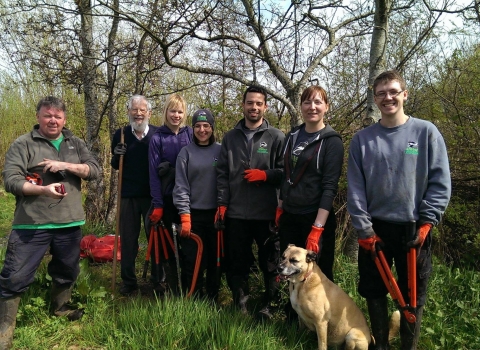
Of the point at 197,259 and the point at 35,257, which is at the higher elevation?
the point at 35,257

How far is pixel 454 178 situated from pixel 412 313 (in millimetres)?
2603

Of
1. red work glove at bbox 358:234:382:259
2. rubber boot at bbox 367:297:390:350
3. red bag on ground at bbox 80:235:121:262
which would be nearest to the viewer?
red work glove at bbox 358:234:382:259

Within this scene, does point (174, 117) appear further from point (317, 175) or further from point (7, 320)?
point (7, 320)

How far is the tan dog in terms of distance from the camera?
287 centimetres

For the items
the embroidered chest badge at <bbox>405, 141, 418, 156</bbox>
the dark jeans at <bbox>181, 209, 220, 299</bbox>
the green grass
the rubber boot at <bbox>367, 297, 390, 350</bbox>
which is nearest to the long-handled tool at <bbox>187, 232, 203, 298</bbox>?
the dark jeans at <bbox>181, 209, 220, 299</bbox>

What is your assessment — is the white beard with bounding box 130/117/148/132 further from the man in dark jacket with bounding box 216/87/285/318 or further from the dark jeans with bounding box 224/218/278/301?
the dark jeans with bounding box 224/218/278/301

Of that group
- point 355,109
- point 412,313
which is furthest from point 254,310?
point 355,109

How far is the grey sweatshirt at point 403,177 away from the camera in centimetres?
258

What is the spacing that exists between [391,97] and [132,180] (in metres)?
2.78

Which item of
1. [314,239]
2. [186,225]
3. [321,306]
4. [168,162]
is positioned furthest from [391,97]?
[168,162]

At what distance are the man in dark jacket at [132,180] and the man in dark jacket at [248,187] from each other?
3.43 ft

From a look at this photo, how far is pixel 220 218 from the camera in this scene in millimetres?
3510

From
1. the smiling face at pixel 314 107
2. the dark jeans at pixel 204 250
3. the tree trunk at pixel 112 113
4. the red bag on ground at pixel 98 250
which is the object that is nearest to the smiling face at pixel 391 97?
the smiling face at pixel 314 107

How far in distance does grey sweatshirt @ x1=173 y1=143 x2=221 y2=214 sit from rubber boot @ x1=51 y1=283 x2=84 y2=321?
1.38 m
